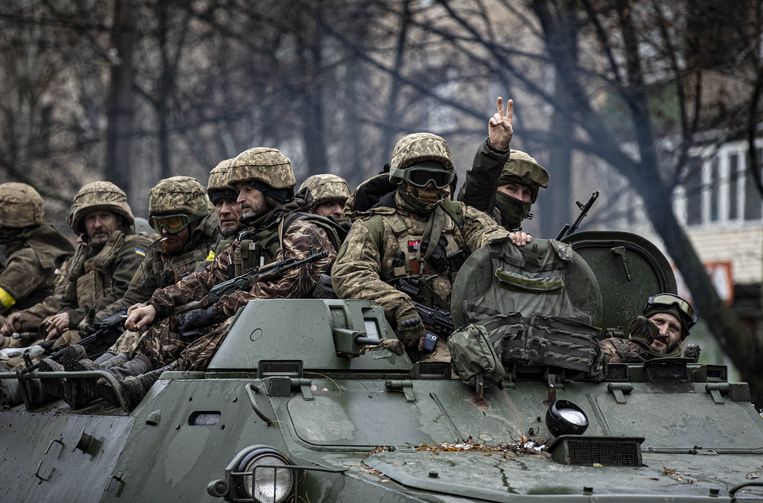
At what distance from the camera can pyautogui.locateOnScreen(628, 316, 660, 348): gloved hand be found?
30.9ft

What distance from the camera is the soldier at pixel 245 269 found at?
902 cm

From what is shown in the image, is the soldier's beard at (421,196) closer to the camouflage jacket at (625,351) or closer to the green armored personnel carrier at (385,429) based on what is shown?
the green armored personnel carrier at (385,429)

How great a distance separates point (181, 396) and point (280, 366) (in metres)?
0.55

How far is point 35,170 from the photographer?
26.6 metres

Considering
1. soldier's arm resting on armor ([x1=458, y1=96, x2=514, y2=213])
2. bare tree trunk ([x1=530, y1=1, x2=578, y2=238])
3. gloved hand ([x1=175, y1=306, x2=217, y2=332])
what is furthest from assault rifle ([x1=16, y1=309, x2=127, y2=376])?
bare tree trunk ([x1=530, y1=1, x2=578, y2=238])

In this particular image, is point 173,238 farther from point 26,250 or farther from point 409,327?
point 409,327

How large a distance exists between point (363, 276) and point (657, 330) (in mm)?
2056

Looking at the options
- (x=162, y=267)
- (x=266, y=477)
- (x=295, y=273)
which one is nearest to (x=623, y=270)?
(x=295, y=273)

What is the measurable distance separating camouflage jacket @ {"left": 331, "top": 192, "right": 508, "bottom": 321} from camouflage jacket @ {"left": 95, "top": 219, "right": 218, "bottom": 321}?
2.13 metres

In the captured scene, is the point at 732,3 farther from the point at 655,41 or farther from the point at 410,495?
the point at 410,495

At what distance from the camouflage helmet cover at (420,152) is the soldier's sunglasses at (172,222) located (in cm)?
247

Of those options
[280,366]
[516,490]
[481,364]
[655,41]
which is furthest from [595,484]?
[655,41]

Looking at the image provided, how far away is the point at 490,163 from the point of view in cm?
988

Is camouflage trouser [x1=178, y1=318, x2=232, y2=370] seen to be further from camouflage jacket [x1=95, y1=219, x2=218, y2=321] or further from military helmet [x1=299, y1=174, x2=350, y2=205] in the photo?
military helmet [x1=299, y1=174, x2=350, y2=205]
